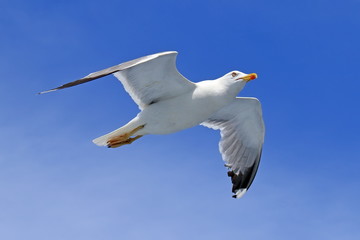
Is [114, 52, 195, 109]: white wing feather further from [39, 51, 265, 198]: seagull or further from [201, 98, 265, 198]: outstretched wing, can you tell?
[201, 98, 265, 198]: outstretched wing

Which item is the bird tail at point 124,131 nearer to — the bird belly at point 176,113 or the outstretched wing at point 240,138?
the bird belly at point 176,113

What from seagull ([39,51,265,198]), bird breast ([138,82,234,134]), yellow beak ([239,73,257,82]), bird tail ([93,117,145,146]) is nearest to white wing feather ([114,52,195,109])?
seagull ([39,51,265,198])

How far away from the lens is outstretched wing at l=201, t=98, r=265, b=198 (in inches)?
578

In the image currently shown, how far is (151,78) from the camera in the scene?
12.4m

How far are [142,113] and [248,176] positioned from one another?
3969 mm

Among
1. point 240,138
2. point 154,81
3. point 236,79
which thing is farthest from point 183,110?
point 240,138

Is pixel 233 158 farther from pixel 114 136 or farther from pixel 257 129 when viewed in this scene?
pixel 114 136

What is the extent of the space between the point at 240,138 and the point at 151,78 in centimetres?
362

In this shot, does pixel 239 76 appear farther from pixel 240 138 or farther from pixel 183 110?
pixel 240 138

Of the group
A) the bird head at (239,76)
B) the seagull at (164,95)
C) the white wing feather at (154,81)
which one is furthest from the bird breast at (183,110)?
the bird head at (239,76)

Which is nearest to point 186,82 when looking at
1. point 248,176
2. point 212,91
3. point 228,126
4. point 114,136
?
point 212,91

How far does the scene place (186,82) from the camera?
41.2ft

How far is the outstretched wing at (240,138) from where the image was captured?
48.2 feet

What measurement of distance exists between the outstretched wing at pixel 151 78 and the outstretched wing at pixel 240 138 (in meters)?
2.28
